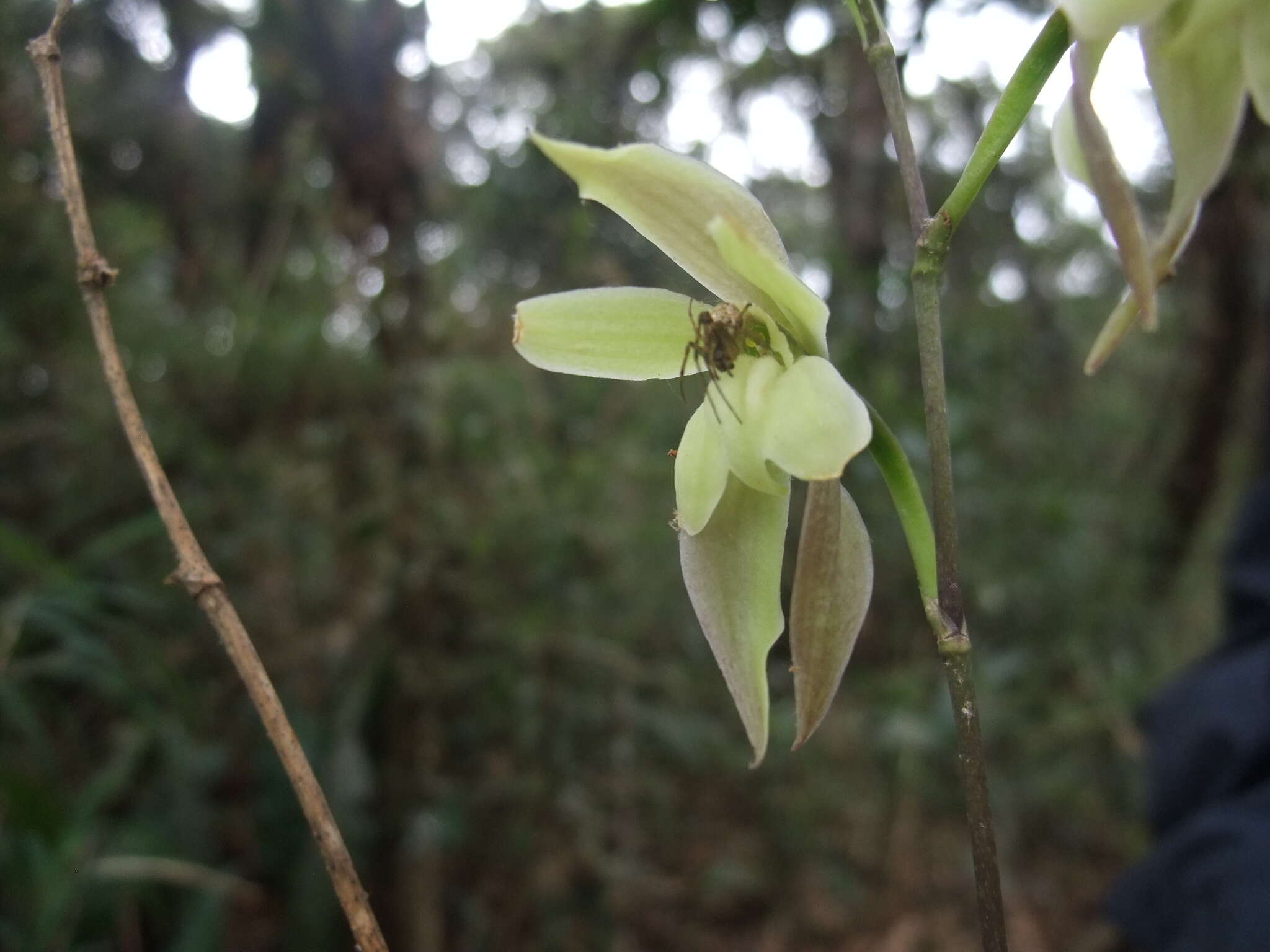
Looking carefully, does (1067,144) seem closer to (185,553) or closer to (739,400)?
(739,400)

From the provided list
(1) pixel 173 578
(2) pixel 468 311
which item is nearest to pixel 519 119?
(2) pixel 468 311

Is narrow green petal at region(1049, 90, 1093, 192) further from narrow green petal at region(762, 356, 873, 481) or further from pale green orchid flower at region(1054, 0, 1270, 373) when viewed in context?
narrow green petal at region(762, 356, 873, 481)

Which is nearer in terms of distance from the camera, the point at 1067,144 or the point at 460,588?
the point at 1067,144

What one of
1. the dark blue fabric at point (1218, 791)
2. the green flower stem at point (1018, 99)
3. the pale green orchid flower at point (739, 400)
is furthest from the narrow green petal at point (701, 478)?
the dark blue fabric at point (1218, 791)

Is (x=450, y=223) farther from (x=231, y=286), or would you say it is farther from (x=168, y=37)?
(x=168, y=37)

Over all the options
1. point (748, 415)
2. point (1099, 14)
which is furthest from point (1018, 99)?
point (748, 415)

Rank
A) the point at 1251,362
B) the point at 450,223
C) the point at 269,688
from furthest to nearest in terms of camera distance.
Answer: the point at 1251,362
the point at 450,223
the point at 269,688

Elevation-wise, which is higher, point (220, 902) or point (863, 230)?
point (863, 230)

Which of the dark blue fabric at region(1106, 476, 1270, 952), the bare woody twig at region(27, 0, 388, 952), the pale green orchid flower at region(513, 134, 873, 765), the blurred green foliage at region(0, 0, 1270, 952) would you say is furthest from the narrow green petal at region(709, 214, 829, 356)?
the blurred green foliage at region(0, 0, 1270, 952)
